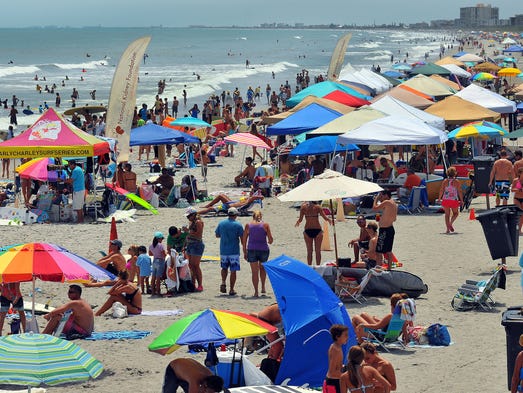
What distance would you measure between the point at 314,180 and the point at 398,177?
6.41m

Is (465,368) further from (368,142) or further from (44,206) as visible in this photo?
(44,206)

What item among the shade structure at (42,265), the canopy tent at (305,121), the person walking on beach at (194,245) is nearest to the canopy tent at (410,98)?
the canopy tent at (305,121)

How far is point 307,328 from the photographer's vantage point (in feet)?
27.4

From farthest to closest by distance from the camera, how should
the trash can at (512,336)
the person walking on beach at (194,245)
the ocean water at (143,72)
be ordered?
the ocean water at (143,72) → the person walking on beach at (194,245) → the trash can at (512,336)

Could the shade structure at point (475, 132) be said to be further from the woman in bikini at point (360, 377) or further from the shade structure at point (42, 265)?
the woman in bikini at point (360, 377)

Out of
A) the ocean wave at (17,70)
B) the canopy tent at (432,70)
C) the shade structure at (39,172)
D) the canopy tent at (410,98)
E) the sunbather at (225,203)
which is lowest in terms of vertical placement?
the ocean wave at (17,70)

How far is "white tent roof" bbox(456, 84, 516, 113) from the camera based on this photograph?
23.9 m

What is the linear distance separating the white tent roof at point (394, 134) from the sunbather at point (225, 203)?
1930 mm

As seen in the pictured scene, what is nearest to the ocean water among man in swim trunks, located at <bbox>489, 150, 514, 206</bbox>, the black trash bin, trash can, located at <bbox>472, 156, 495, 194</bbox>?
trash can, located at <bbox>472, 156, 495, 194</bbox>

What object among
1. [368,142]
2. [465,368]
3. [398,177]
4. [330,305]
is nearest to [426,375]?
[465,368]

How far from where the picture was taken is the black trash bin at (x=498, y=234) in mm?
12820

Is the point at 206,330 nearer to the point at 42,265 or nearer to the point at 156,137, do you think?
the point at 42,265

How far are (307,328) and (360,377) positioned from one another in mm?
1182

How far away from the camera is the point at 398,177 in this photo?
726 inches
